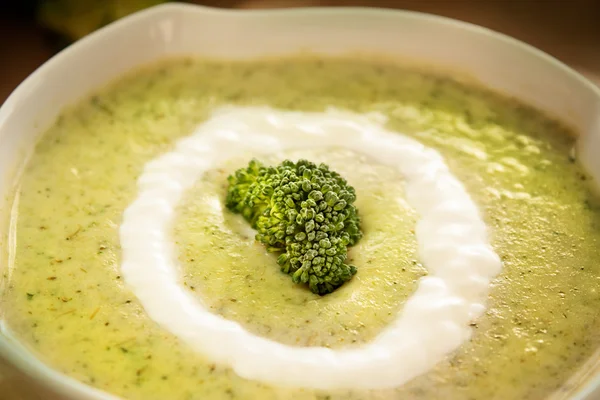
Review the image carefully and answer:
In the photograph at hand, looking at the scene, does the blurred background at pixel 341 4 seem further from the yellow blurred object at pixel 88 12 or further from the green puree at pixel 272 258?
the green puree at pixel 272 258

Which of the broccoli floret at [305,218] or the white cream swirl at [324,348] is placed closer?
the white cream swirl at [324,348]

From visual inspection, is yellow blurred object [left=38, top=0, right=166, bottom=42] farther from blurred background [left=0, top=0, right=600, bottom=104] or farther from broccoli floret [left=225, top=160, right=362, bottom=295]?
broccoli floret [left=225, top=160, right=362, bottom=295]

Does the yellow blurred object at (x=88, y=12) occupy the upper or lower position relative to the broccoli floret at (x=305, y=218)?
lower

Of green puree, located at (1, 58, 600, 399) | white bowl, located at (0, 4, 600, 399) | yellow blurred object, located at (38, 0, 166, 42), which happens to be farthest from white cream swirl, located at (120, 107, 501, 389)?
yellow blurred object, located at (38, 0, 166, 42)

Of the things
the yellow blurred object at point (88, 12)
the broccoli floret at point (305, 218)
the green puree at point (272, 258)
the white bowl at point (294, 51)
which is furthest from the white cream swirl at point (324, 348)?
the yellow blurred object at point (88, 12)

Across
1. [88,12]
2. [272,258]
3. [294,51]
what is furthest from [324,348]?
[88,12]

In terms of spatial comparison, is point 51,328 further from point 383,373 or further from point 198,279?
point 383,373

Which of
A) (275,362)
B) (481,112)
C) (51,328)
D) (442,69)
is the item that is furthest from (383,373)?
(442,69)
